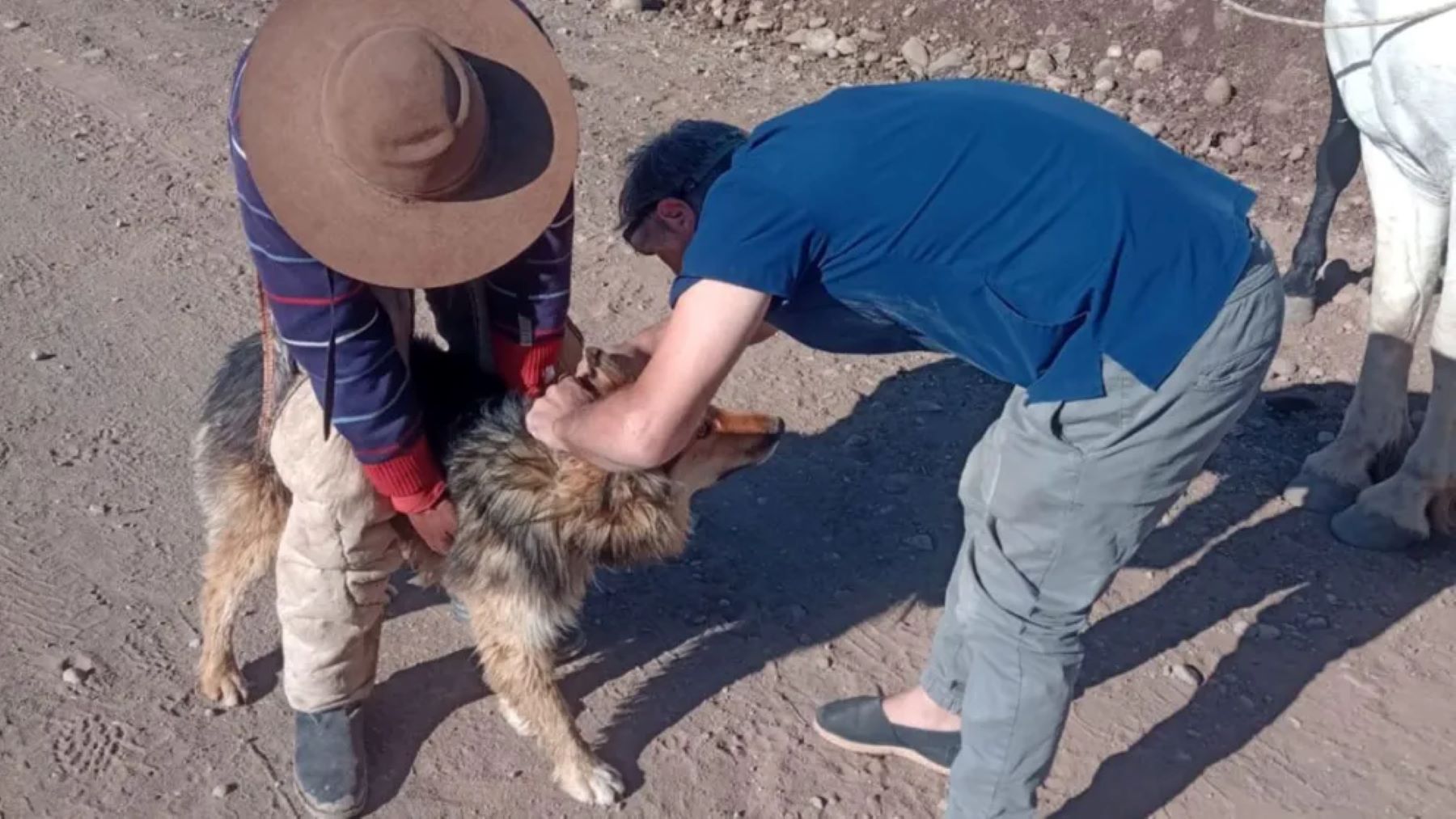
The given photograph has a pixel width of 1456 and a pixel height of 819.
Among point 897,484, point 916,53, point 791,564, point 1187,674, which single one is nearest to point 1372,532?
point 1187,674

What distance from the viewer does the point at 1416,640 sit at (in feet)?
14.0

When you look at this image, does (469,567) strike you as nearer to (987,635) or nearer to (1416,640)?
(987,635)

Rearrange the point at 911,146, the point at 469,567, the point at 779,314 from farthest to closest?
the point at 469,567
the point at 779,314
the point at 911,146

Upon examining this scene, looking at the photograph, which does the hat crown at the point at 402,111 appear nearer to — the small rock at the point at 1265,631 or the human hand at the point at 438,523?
the human hand at the point at 438,523

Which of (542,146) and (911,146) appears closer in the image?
(911,146)

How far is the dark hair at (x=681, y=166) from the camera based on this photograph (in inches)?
113

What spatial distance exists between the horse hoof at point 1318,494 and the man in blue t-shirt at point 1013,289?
Answer: 205cm

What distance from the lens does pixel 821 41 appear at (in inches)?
312

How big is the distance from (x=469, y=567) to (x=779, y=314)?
1.26 metres

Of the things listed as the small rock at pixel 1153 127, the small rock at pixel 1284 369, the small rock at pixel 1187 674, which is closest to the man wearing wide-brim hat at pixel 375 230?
the small rock at pixel 1187 674

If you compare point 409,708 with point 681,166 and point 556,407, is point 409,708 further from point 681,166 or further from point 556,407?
point 681,166

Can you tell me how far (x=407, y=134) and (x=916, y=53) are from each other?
5.48 metres

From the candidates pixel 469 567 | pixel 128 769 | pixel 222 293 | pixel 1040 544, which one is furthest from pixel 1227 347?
pixel 222 293

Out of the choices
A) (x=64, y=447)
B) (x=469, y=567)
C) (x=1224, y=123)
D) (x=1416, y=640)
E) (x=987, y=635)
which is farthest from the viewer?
(x=1224, y=123)
